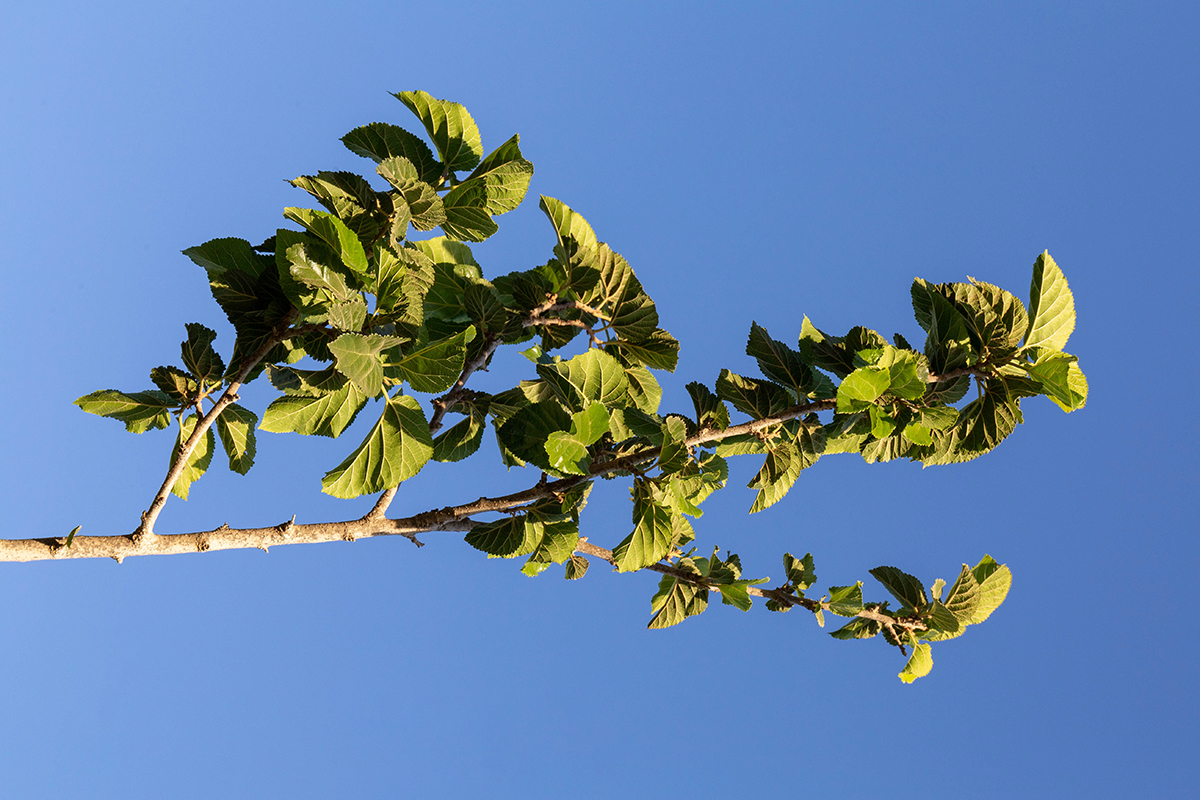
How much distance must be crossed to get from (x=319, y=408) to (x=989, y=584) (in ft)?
8.94

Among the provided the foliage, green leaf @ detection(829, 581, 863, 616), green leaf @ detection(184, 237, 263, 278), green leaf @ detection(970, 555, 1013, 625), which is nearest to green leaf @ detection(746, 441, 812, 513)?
the foliage

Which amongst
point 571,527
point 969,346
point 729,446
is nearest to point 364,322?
point 571,527

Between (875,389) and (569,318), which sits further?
(569,318)

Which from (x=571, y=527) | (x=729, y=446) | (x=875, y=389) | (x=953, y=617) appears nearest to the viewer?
(x=875, y=389)

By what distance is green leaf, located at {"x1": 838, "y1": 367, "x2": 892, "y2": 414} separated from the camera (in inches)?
92.6

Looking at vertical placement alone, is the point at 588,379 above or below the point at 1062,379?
above

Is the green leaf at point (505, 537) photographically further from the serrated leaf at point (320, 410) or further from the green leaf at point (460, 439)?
the serrated leaf at point (320, 410)

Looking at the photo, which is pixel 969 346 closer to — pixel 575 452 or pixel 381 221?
pixel 575 452

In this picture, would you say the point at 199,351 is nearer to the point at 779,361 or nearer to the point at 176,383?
the point at 176,383

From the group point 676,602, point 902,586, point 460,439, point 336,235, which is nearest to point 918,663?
point 902,586

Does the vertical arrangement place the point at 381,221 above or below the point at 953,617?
above

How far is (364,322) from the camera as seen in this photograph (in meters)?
2.16

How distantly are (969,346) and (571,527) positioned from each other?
61.5 inches

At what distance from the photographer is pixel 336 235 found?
2.11 metres
